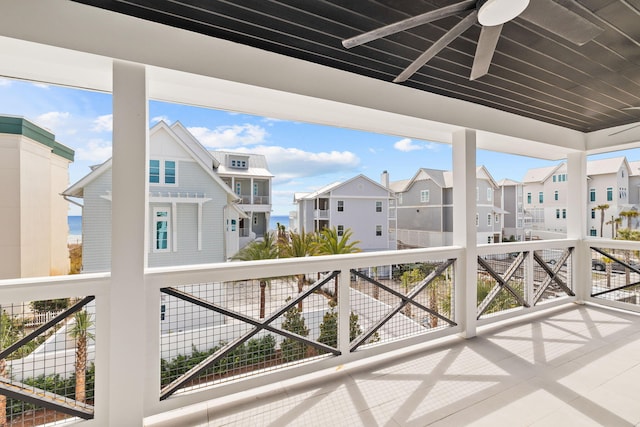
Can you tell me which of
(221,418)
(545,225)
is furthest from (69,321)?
(545,225)

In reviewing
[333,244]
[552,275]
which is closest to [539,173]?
[552,275]

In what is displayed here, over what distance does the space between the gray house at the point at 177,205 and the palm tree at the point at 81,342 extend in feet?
0.99

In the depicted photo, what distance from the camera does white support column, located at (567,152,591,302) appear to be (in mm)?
4035

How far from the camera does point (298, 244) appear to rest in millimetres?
2768

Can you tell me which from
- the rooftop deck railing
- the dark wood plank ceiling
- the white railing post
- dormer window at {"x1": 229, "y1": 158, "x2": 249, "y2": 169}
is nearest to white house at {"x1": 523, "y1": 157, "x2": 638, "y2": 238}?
the rooftop deck railing

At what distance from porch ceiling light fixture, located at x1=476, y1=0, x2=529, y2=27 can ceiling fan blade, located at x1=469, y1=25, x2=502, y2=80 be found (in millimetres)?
61

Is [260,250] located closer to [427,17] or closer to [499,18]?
[427,17]

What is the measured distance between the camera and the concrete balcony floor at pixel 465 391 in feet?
5.87

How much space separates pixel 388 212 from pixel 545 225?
2.71 metres

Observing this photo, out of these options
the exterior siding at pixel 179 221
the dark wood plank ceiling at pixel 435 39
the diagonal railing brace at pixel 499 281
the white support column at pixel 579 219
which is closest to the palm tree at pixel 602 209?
the white support column at pixel 579 219

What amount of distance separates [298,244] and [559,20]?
2276mm

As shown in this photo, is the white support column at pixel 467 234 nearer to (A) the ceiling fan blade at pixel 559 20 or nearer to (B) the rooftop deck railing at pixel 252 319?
(B) the rooftop deck railing at pixel 252 319

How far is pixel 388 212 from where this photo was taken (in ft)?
10.5

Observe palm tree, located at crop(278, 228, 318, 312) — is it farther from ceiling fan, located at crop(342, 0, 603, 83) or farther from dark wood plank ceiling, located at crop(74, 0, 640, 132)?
ceiling fan, located at crop(342, 0, 603, 83)
